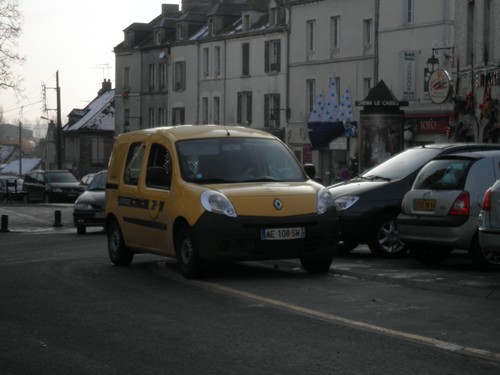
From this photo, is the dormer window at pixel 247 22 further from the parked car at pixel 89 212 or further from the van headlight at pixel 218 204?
the van headlight at pixel 218 204

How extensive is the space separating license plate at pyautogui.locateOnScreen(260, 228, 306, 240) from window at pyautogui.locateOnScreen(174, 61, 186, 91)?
225 feet

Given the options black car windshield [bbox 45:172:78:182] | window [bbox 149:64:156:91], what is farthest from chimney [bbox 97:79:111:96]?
black car windshield [bbox 45:172:78:182]

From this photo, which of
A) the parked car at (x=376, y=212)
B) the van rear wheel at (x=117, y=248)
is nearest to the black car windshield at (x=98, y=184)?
the van rear wheel at (x=117, y=248)

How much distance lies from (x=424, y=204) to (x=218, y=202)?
3059 millimetres

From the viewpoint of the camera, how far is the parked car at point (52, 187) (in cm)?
5881

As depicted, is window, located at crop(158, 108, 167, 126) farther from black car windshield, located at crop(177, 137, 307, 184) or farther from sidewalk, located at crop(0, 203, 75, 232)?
black car windshield, located at crop(177, 137, 307, 184)

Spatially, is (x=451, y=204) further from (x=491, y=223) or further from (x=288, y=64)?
(x=288, y=64)

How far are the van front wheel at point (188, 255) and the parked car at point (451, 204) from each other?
3140mm

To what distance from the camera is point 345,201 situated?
18.1 m

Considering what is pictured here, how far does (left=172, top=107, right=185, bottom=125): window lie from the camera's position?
83062 mm

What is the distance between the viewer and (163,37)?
288 ft

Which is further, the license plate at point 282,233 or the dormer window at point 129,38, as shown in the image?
the dormer window at point 129,38

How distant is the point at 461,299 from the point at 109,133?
97.9 metres

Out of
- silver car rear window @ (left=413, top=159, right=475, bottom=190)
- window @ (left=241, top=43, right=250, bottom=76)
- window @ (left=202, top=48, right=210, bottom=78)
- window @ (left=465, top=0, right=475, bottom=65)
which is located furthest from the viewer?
window @ (left=202, top=48, right=210, bottom=78)
